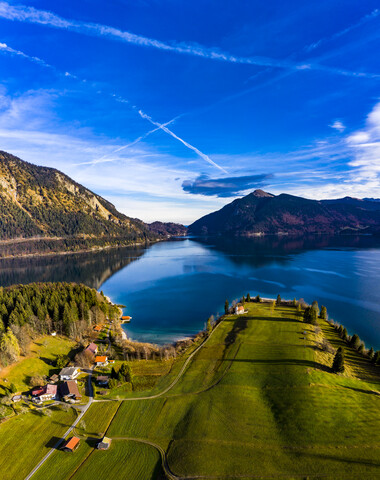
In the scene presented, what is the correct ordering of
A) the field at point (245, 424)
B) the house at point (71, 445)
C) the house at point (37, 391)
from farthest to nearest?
the house at point (37, 391) → the house at point (71, 445) → the field at point (245, 424)

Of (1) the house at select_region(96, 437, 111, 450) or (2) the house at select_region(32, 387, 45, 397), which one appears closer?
(1) the house at select_region(96, 437, 111, 450)

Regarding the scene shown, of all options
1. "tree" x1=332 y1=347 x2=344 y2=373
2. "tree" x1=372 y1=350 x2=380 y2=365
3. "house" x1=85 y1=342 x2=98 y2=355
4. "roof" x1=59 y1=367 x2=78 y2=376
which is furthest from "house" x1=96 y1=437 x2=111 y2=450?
"tree" x1=372 y1=350 x2=380 y2=365

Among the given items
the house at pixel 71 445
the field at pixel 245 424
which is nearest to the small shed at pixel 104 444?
the field at pixel 245 424

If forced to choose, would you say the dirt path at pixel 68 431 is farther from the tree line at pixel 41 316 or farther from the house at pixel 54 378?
the tree line at pixel 41 316

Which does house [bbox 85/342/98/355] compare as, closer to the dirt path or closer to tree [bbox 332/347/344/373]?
the dirt path

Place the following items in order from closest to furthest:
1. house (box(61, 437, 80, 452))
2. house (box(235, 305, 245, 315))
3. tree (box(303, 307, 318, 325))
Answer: house (box(61, 437, 80, 452)) < tree (box(303, 307, 318, 325)) < house (box(235, 305, 245, 315))

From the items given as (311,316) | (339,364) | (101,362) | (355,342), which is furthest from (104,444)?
(311,316)
